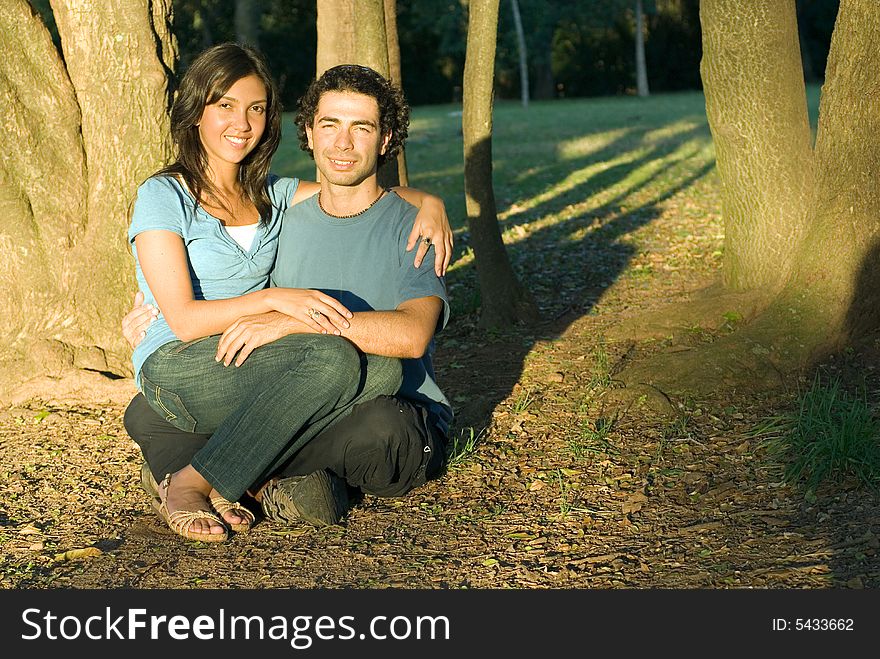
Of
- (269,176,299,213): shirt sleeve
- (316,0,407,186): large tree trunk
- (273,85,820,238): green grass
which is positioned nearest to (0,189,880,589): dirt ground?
(269,176,299,213): shirt sleeve

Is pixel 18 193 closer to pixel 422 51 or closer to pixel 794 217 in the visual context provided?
pixel 794 217

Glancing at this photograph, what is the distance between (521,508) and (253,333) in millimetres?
1291

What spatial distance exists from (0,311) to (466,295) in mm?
3418

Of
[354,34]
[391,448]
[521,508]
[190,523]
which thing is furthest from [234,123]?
[354,34]

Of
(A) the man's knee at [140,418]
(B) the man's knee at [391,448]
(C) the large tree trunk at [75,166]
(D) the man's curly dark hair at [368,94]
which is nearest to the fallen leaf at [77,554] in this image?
(A) the man's knee at [140,418]

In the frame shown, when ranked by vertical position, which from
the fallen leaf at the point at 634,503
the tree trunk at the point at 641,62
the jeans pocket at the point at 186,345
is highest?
the tree trunk at the point at 641,62

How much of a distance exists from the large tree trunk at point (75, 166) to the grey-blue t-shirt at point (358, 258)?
5.91 ft

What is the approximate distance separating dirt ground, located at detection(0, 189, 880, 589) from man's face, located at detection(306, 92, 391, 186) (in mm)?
1385

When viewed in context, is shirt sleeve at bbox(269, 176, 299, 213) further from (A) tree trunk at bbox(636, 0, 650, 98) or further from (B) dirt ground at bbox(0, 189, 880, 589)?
(A) tree trunk at bbox(636, 0, 650, 98)

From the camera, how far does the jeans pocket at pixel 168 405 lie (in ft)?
14.0

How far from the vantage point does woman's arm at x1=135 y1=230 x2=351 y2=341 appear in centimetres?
409

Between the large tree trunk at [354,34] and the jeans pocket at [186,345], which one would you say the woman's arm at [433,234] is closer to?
the jeans pocket at [186,345]

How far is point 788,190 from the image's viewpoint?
6.20 meters

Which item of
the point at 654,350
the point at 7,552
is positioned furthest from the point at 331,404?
the point at 654,350
